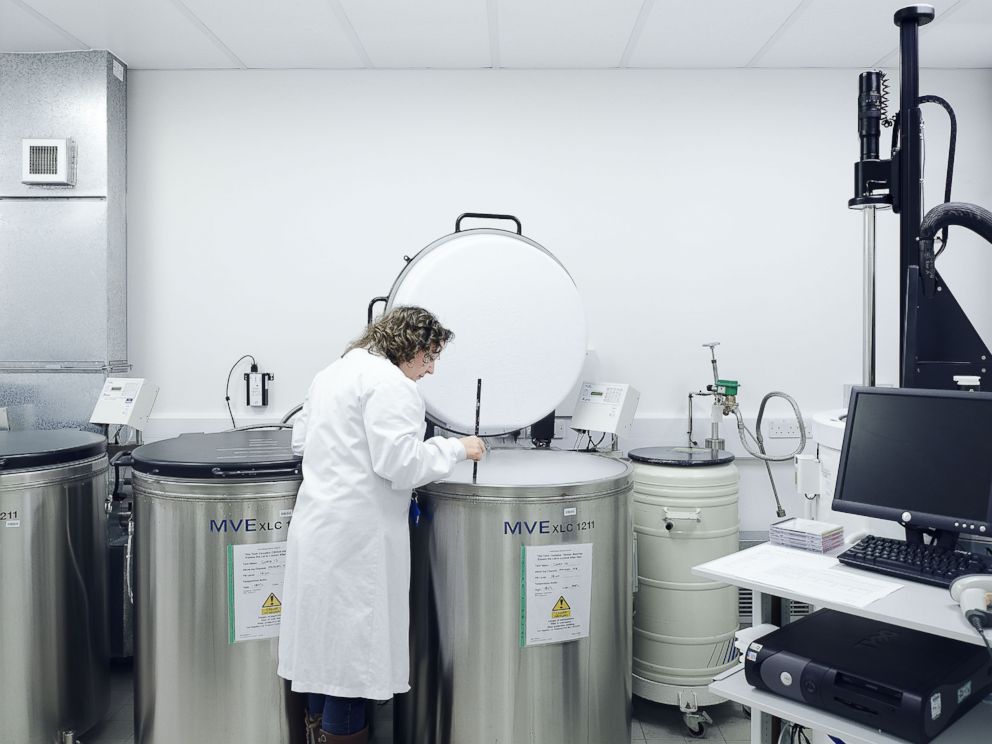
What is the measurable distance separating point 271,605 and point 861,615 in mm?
1492

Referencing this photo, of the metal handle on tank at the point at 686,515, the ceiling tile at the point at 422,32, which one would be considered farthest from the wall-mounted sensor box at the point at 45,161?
the metal handle on tank at the point at 686,515

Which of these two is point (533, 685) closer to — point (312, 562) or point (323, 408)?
point (312, 562)

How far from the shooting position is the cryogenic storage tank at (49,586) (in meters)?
2.10

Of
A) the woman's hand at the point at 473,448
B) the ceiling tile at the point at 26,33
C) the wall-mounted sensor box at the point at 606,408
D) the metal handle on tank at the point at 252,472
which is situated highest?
the ceiling tile at the point at 26,33

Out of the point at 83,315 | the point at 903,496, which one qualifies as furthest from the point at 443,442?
the point at 83,315

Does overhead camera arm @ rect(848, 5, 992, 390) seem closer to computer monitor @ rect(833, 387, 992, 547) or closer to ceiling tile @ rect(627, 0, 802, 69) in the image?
computer monitor @ rect(833, 387, 992, 547)

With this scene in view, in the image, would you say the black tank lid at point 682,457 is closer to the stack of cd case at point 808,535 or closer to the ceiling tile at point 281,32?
the stack of cd case at point 808,535

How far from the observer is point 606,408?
263 centimetres

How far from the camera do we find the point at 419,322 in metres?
1.97

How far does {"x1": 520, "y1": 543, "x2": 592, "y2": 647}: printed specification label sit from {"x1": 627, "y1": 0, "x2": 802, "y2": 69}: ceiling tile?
183 centimetres

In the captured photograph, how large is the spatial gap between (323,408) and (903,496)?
1.37 m

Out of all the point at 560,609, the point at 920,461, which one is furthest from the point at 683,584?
the point at 920,461

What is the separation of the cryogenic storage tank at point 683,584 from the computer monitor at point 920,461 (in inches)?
32.9

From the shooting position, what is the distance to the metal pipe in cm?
188
